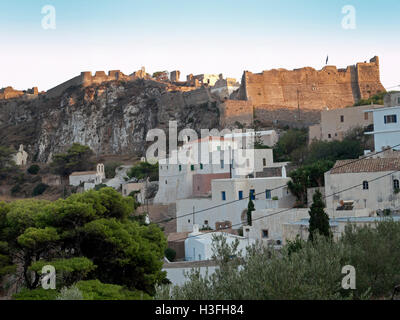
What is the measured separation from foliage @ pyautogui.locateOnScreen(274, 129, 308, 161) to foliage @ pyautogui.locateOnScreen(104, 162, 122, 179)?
1613 centimetres

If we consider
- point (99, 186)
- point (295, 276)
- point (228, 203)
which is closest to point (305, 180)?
point (228, 203)

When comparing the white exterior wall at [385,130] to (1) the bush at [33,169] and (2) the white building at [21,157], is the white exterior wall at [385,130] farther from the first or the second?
(2) the white building at [21,157]

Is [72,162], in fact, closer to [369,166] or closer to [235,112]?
[235,112]

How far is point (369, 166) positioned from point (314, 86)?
31.5 metres

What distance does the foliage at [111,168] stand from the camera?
50575 mm

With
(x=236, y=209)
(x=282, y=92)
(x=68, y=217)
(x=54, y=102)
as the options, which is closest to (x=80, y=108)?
(x=54, y=102)

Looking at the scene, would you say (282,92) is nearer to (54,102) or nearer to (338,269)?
(54,102)

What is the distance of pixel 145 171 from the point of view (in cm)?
4447

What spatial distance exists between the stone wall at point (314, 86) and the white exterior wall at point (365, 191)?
2942cm

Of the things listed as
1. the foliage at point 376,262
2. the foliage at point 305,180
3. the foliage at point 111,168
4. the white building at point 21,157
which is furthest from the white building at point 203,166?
the white building at point 21,157

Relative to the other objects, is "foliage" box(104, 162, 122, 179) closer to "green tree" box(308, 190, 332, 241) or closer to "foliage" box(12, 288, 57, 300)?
"green tree" box(308, 190, 332, 241)

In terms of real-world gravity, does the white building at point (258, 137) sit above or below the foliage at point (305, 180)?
above

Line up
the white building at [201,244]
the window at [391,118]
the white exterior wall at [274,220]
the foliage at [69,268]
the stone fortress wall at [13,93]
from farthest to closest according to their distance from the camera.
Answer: the stone fortress wall at [13,93] < the window at [391,118] < the white building at [201,244] < the white exterior wall at [274,220] < the foliage at [69,268]

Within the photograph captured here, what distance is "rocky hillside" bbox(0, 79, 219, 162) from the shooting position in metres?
59.0
